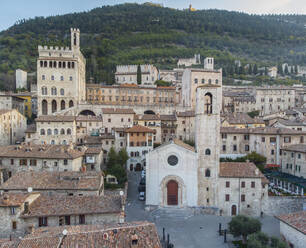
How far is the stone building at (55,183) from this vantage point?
96.5 feet

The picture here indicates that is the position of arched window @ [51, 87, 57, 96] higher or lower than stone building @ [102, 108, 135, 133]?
higher

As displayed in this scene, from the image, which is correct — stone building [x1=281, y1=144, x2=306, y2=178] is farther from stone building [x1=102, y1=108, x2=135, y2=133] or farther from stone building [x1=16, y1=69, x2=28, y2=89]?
stone building [x1=16, y1=69, x2=28, y2=89]

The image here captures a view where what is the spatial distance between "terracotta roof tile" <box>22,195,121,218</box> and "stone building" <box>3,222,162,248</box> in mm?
4018

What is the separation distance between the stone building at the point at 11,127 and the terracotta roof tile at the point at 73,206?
31494mm

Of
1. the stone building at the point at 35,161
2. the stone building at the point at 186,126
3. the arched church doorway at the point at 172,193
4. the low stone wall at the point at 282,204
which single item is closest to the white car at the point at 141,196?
the arched church doorway at the point at 172,193

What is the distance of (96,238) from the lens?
1855cm

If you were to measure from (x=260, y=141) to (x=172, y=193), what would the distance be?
70.0 ft

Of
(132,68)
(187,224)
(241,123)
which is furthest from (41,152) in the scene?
(132,68)

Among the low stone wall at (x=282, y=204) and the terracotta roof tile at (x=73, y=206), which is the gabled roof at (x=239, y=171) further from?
the terracotta roof tile at (x=73, y=206)

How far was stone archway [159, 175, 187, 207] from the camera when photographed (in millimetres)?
36844

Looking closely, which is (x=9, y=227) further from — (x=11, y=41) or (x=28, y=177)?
(x=11, y=41)

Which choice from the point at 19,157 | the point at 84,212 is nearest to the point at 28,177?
the point at 19,157

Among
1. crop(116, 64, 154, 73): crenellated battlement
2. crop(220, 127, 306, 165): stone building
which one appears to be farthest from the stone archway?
crop(116, 64, 154, 73): crenellated battlement

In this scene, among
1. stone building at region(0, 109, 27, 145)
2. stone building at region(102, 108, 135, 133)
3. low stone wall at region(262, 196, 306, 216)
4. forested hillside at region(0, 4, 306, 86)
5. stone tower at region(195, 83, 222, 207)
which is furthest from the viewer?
forested hillside at region(0, 4, 306, 86)
